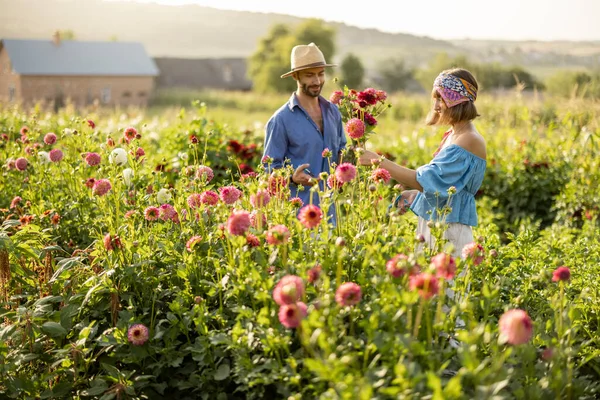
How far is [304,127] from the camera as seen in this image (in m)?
3.86

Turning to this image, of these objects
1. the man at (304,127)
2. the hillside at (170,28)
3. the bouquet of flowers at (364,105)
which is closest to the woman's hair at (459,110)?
the bouquet of flowers at (364,105)

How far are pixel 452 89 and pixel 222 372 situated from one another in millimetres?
1709

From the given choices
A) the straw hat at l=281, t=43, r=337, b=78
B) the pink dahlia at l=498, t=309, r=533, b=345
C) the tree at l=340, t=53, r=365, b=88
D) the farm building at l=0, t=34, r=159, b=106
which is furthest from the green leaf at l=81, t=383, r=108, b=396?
the tree at l=340, t=53, r=365, b=88

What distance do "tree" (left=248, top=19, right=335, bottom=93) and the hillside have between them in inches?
1653

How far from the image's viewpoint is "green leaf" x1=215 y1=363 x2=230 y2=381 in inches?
84.4

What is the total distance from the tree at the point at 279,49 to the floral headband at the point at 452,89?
4494cm

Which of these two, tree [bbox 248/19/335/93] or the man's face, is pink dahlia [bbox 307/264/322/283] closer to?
the man's face

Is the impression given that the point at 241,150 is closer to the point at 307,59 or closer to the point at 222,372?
the point at 307,59

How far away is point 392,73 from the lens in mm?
58656

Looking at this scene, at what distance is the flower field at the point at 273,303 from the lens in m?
1.80

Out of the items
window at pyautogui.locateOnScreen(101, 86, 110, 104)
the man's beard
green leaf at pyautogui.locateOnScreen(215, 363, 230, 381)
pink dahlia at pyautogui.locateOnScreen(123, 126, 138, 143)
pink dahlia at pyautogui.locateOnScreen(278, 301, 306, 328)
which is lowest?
window at pyautogui.locateOnScreen(101, 86, 110, 104)

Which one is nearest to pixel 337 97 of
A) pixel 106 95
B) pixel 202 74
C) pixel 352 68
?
pixel 106 95

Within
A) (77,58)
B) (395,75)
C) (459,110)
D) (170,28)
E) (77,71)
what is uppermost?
(170,28)

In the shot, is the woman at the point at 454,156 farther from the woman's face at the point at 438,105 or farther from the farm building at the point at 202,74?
the farm building at the point at 202,74
